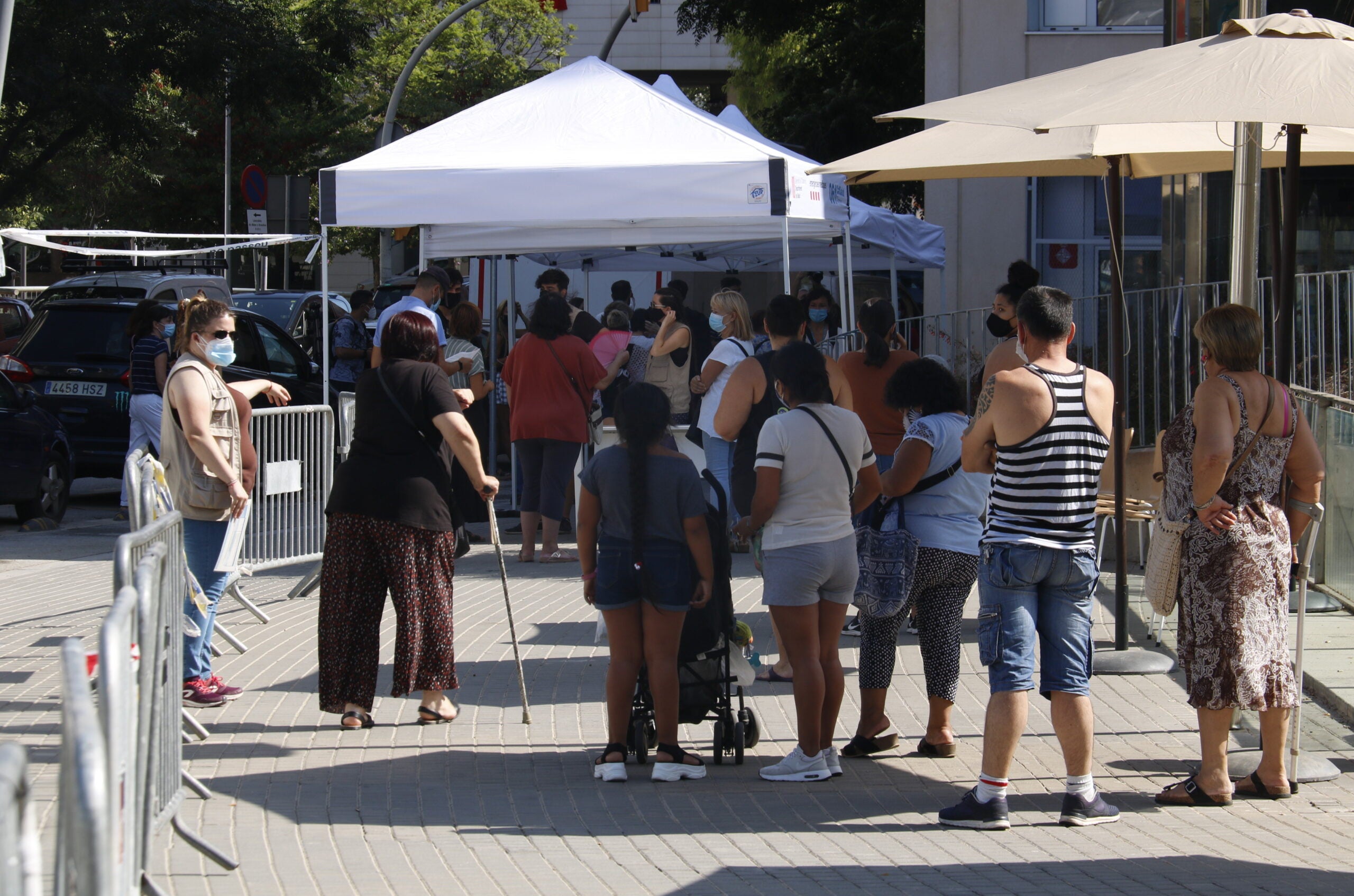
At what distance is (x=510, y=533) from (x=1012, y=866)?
843cm

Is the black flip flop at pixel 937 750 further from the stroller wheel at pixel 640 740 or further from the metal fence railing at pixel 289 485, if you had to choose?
the metal fence railing at pixel 289 485

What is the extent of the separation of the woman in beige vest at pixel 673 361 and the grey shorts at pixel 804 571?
5694mm

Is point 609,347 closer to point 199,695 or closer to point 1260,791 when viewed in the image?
point 199,695

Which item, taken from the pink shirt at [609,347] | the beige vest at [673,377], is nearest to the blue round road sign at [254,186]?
the pink shirt at [609,347]

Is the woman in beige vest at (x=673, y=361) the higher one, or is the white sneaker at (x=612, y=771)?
the woman in beige vest at (x=673, y=361)

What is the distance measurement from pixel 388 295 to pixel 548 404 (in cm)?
1511

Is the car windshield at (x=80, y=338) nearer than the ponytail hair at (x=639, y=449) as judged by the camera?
No

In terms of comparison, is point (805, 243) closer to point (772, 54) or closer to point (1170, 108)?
point (1170, 108)

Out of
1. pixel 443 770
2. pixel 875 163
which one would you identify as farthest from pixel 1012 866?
pixel 875 163

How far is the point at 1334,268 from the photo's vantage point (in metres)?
13.0

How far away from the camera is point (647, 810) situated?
18.1 feet

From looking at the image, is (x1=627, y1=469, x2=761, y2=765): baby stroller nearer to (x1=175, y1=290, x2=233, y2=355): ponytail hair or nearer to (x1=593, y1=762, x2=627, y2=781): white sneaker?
(x1=593, y1=762, x2=627, y2=781): white sneaker

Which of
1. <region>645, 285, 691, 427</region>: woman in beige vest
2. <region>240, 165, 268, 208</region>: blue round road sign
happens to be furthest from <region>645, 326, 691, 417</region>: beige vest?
<region>240, 165, 268, 208</region>: blue round road sign

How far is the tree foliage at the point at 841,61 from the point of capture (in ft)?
76.5
